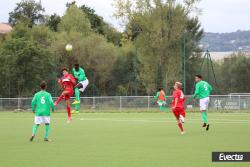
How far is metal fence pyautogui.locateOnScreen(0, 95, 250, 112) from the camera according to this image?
161 feet

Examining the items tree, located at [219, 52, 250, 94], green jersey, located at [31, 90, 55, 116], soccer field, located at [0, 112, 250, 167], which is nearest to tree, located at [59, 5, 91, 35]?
tree, located at [219, 52, 250, 94]

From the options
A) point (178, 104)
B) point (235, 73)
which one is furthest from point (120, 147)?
point (235, 73)

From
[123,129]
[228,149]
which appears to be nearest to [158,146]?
[228,149]

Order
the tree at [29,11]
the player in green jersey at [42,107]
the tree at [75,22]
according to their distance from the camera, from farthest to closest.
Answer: the tree at [29,11] → the tree at [75,22] → the player in green jersey at [42,107]

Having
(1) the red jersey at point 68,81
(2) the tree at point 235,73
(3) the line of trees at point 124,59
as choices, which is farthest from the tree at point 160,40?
Answer: (1) the red jersey at point 68,81

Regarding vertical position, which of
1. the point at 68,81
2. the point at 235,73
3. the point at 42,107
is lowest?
the point at 42,107

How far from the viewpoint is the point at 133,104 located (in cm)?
5150

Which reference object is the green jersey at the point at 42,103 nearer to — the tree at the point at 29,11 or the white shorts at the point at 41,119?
the white shorts at the point at 41,119

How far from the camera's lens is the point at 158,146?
18.9m

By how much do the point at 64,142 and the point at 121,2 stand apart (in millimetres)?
56536

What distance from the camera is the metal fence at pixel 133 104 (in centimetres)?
4922

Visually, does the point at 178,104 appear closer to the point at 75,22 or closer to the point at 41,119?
the point at 41,119

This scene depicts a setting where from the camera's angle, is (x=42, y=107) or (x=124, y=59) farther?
(x=124, y=59)

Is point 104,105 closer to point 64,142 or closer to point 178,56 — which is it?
point 178,56
